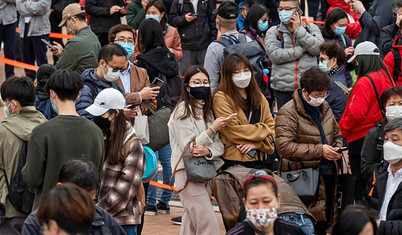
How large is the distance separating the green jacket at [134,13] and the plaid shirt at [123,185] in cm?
602

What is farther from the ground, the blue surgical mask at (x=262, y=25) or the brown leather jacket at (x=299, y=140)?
the blue surgical mask at (x=262, y=25)

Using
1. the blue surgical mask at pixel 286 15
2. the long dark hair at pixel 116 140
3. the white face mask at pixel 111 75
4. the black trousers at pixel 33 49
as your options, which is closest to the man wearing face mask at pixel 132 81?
the white face mask at pixel 111 75

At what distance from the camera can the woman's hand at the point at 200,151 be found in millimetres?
7357

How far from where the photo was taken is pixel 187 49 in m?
13.2

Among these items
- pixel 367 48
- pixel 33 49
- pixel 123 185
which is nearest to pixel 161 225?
pixel 123 185

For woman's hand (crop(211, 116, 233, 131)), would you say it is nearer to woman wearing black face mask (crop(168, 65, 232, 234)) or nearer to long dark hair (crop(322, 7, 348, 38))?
woman wearing black face mask (crop(168, 65, 232, 234))

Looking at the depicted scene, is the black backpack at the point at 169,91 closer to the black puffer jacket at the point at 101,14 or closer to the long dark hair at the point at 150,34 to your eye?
the long dark hair at the point at 150,34

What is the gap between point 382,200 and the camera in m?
6.45

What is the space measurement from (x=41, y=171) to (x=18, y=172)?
73 cm

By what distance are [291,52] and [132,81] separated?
7.55 ft

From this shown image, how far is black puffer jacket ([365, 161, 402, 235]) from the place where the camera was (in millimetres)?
5941

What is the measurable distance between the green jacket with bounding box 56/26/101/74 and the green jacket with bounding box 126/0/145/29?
328cm

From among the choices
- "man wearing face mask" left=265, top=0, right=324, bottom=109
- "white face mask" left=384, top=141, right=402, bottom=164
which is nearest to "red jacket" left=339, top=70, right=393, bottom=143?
"man wearing face mask" left=265, top=0, right=324, bottom=109

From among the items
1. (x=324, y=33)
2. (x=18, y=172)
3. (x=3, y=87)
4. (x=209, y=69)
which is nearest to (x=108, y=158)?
(x=18, y=172)
